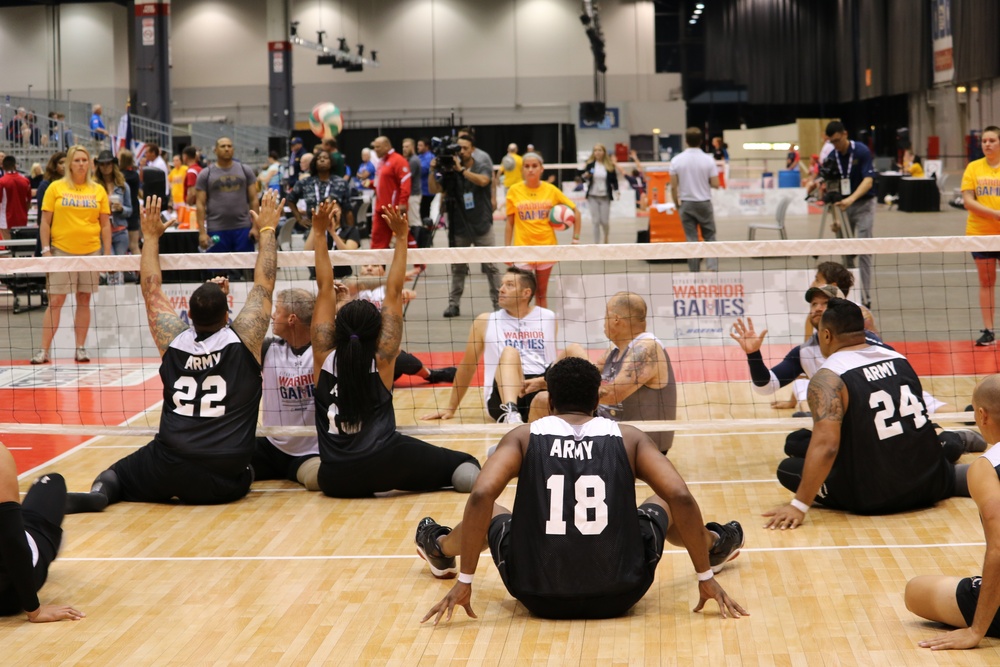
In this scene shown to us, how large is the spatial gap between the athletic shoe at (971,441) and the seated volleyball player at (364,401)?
2908 mm

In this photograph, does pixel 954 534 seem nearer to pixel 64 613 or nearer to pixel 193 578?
pixel 193 578

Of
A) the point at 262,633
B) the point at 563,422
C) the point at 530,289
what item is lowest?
the point at 262,633

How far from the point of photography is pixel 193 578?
16.1ft

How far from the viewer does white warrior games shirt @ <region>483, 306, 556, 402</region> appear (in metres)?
7.74

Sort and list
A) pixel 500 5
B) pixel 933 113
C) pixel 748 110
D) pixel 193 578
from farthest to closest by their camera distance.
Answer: pixel 748 110, pixel 500 5, pixel 933 113, pixel 193 578

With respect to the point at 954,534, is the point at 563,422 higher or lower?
higher

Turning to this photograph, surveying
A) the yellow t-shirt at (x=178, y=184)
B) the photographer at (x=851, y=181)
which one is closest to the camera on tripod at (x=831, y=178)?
the photographer at (x=851, y=181)

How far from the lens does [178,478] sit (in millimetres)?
5945

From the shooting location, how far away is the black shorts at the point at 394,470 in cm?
596

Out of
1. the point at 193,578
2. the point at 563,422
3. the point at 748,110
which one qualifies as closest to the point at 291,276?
the point at 193,578

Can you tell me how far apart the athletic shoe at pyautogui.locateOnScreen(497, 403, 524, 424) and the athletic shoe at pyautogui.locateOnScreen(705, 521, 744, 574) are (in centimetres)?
249

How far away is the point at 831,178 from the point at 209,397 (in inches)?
317

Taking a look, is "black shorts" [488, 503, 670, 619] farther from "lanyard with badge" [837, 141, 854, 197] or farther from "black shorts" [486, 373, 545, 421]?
"lanyard with badge" [837, 141, 854, 197]

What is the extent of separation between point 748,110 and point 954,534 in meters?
42.5
